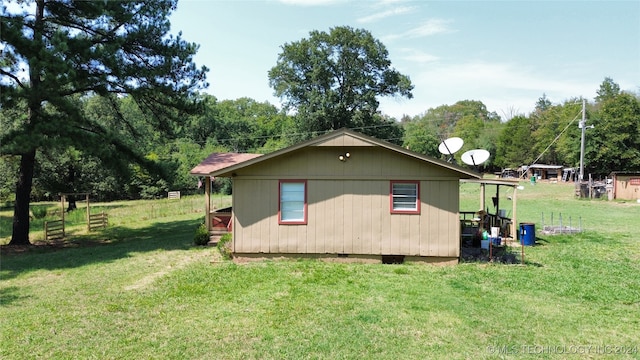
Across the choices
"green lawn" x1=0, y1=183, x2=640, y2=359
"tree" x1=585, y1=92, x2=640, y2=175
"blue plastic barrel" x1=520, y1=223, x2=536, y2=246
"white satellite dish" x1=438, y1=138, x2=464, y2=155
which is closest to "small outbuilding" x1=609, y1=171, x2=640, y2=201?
"tree" x1=585, y1=92, x2=640, y2=175

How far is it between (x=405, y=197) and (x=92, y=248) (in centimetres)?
1085

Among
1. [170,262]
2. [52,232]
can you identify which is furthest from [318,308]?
[52,232]

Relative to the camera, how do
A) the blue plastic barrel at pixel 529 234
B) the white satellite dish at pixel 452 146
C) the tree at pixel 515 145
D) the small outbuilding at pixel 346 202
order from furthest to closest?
the tree at pixel 515 145 < the white satellite dish at pixel 452 146 < the blue plastic barrel at pixel 529 234 < the small outbuilding at pixel 346 202

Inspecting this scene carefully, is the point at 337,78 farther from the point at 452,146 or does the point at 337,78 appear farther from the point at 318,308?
the point at 318,308

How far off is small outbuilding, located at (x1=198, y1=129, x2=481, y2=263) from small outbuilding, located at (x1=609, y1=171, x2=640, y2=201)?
2398cm

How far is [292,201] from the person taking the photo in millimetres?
10625

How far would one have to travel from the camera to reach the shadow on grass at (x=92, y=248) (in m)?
11.5

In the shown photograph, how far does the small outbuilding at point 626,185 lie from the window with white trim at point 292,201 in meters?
26.7

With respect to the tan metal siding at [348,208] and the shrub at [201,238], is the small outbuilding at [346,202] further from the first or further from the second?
the shrub at [201,238]

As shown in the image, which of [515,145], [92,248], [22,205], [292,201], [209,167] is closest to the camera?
[292,201]

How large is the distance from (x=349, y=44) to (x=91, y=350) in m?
39.1

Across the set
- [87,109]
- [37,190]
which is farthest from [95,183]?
[87,109]

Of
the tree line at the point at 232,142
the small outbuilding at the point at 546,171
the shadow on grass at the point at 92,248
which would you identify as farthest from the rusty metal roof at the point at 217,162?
the small outbuilding at the point at 546,171

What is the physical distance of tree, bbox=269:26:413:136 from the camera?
3966 centimetres
